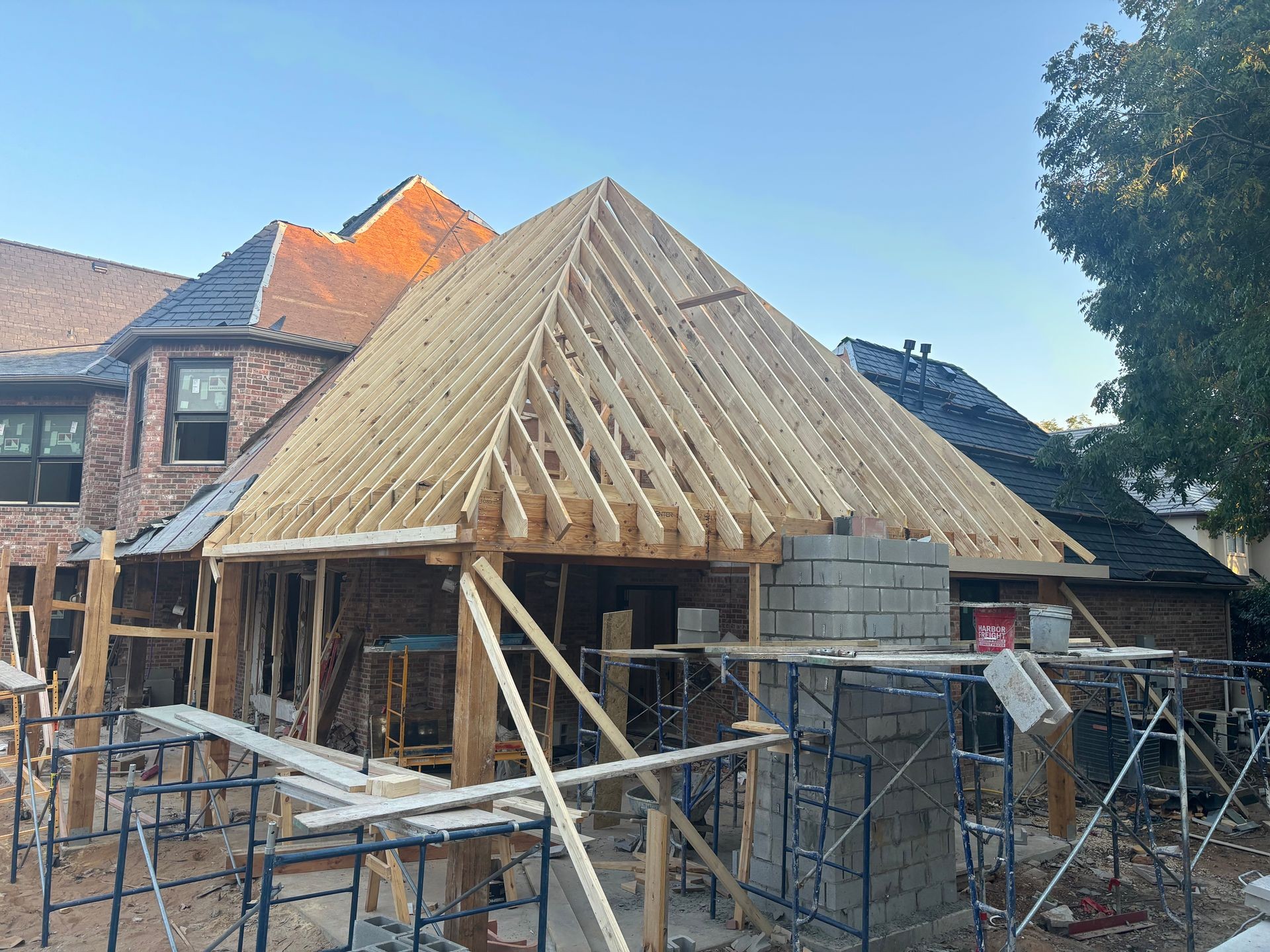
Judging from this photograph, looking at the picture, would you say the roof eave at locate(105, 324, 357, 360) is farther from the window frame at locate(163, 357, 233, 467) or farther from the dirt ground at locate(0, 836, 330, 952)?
the dirt ground at locate(0, 836, 330, 952)

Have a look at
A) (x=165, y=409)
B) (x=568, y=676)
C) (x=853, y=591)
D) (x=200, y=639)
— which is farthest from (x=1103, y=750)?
(x=165, y=409)

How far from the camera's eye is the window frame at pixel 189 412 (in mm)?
14492

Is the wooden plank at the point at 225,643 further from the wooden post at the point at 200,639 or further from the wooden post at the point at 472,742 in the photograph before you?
the wooden post at the point at 472,742

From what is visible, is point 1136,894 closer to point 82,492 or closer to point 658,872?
point 658,872

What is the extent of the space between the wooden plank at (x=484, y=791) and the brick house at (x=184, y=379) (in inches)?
337

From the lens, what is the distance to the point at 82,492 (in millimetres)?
16453

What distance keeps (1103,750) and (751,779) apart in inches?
345

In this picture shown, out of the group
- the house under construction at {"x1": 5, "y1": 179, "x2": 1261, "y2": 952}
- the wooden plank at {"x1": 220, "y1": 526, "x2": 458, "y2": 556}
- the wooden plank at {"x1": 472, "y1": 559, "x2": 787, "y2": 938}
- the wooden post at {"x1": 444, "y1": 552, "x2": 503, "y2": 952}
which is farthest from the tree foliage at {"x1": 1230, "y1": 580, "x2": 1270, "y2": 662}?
the wooden plank at {"x1": 220, "y1": 526, "x2": 458, "y2": 556}

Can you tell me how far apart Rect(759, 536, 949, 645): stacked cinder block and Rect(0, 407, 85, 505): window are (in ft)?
50.3

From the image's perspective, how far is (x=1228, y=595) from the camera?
51.6 feet

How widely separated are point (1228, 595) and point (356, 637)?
15.2 metres

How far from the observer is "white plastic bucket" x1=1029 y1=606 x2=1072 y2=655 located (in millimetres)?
6664

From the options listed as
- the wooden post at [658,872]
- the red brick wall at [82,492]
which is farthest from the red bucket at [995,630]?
the red brick wall at [82,492]

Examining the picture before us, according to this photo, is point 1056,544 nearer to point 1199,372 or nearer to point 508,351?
point 1199,372
